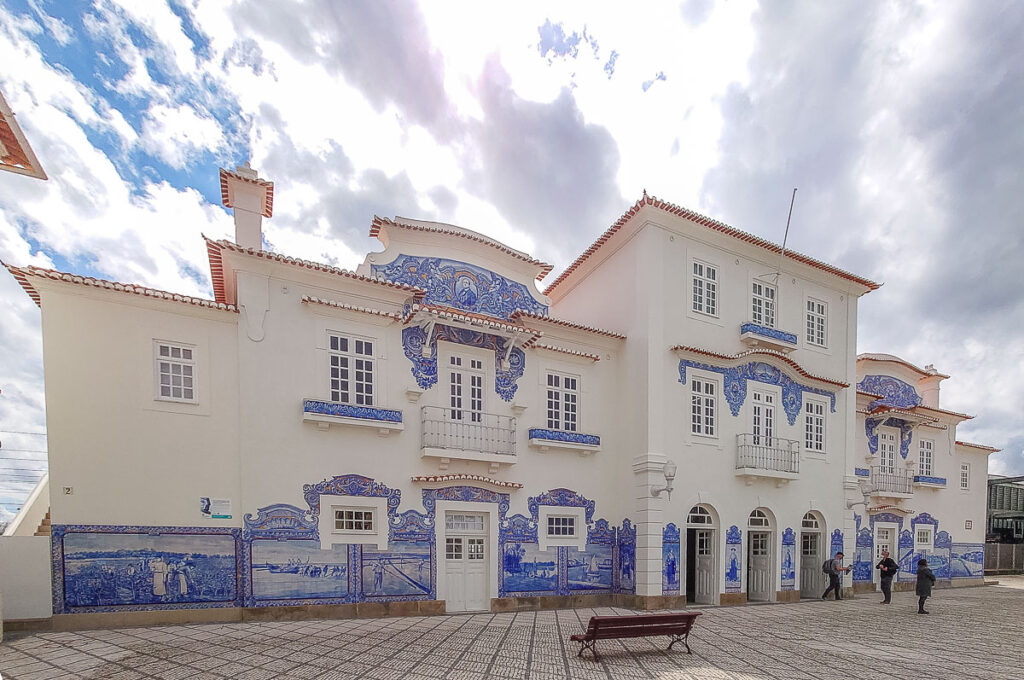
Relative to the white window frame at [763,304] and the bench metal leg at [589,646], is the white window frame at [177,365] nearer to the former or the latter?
the bench metal leg at [589,646]

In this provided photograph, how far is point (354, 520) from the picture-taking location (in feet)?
36.2

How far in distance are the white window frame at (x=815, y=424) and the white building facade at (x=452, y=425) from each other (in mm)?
106

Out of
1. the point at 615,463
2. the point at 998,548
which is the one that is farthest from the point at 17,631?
the point at 998,548

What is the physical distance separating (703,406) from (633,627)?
7.90 m

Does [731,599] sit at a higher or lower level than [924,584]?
lower

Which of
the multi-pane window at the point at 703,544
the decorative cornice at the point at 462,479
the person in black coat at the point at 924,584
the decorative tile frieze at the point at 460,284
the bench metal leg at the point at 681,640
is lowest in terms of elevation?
the person in black coat at the point at 924,584

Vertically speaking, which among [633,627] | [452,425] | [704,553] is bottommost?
[704,553]

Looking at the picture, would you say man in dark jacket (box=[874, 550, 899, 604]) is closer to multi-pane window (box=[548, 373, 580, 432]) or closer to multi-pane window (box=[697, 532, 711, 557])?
multi-pane window (box=[697, 532, 711, 557])

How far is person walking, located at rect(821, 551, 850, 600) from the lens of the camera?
15.3 m

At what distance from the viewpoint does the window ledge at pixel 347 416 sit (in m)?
10.7

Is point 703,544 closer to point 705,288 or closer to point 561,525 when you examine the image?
point 561,525

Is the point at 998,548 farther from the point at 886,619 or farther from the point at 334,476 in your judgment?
the point at 334,476

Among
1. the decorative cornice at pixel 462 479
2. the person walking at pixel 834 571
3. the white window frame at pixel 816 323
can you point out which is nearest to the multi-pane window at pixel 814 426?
the white window frame at pixel 816 323

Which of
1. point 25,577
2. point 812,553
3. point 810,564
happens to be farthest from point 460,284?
point 810,564
